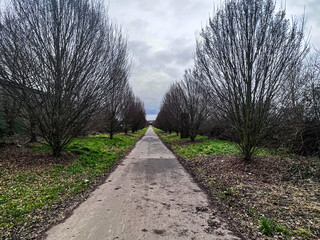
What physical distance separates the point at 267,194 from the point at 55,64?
298 inches

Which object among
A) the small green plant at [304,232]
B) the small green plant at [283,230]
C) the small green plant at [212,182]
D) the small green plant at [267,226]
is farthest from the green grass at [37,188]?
the small green plant at [304,232]

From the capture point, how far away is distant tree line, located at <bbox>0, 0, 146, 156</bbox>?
5.93 m

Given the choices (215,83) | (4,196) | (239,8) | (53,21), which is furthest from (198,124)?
(4,196)

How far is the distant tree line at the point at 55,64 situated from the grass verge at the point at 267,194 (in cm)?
516

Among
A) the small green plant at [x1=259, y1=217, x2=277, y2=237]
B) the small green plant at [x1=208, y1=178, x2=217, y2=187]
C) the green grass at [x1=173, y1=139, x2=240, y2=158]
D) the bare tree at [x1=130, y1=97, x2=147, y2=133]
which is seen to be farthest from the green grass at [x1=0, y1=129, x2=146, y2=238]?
the bare tree at [x1=130, y1=97, x2=147, y2=133]

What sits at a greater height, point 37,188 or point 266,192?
point 266,192

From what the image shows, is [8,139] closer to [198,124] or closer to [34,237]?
[34,237]

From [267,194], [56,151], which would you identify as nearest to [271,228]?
[267,194]

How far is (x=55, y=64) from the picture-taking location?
251 inches

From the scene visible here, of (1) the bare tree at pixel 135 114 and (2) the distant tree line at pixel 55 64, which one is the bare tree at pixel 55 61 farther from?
(1) the bare tree at pixel 135 114

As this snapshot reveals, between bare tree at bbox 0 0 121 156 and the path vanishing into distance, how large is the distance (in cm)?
353

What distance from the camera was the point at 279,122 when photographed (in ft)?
20.4

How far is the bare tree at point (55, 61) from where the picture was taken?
5922 millimetres

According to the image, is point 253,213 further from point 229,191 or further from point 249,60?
point 249,60
